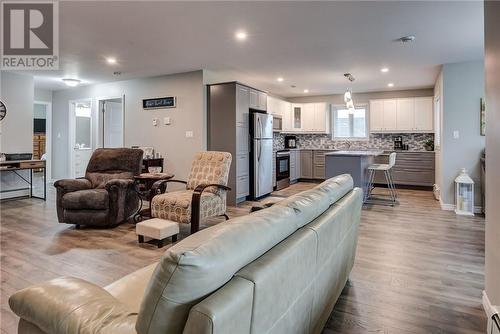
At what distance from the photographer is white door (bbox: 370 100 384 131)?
313 inches

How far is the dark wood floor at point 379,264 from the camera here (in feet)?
6.63

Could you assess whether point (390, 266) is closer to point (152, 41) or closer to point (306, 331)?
point (306, 331)

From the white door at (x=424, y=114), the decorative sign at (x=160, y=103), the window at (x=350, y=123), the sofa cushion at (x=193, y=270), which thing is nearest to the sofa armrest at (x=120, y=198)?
the decorative sign at (x=160, y=103)

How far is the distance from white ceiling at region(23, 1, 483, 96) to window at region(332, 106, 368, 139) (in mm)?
2343

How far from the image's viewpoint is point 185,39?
4.02m

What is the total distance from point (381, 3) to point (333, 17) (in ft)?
1.64

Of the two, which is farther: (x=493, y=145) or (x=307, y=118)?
(x=307, y=118)

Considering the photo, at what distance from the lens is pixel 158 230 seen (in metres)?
3.29

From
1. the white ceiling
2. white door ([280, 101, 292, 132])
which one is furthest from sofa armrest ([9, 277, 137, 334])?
white door ([280, 101, 292, 132])

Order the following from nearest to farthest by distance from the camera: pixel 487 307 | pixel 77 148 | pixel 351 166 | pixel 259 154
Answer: pixel 487 307 < pixel 351 166 < pixel 259 154 < pixel 77 148

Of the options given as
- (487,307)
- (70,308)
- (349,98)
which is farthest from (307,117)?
(70,308)

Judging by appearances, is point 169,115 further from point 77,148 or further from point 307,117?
point 307,117

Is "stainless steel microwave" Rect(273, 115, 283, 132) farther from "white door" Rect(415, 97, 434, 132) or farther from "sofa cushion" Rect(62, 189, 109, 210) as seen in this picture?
"sofa cushion" Rect(62, 189, 109, 210)

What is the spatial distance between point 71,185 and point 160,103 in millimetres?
2722
